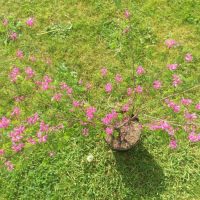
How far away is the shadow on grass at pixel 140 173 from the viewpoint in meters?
4.77

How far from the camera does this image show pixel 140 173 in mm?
4887

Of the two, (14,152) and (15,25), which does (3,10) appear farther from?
(14,152)

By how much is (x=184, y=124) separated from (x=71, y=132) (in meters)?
1.83

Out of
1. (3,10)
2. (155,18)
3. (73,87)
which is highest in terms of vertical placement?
(3,10)

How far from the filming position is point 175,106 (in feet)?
16.9

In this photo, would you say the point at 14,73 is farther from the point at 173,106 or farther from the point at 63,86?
the point at 173,106

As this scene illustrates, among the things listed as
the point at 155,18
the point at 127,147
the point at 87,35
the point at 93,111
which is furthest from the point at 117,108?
Answer: the point at 155,18

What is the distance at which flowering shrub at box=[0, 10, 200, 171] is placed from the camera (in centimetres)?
495

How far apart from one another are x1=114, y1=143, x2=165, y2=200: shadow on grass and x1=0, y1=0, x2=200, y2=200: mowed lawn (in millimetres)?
15

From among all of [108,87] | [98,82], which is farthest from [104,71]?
[108,87]

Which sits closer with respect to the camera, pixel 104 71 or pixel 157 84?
pixel 157 84

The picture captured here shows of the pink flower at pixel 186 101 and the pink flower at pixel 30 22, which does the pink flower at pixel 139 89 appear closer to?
the pink flower at pixel 186 101

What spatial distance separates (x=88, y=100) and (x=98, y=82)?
1.35 ft

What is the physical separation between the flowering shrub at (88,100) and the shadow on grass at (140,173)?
0.45m
